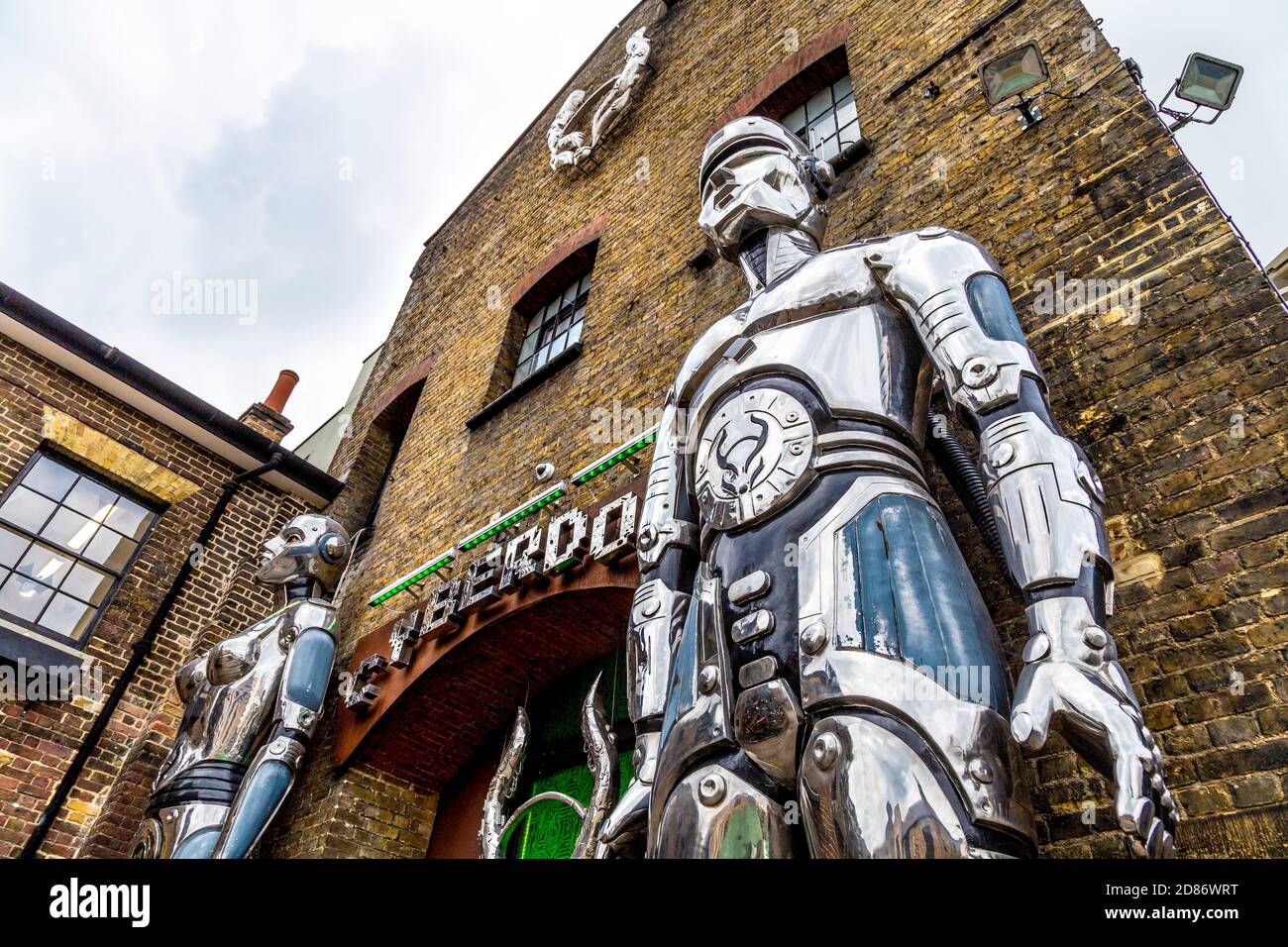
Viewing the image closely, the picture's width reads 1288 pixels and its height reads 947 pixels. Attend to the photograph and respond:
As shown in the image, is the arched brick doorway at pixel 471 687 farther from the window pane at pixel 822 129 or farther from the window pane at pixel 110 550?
the window pane at pixel 822 129

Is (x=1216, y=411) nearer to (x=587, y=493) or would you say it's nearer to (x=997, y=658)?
(x=997, y=658)

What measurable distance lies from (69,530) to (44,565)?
0.33 metres

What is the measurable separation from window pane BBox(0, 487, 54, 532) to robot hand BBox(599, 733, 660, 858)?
21.0 ft

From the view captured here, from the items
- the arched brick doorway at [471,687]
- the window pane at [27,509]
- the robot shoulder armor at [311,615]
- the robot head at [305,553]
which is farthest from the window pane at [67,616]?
the arched brick doorway at [471,687]

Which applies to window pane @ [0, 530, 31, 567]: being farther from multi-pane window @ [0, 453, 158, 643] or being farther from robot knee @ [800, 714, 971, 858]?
robot knee @ [800, 714, 971, 858]

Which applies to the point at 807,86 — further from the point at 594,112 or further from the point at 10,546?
the point at 10,546

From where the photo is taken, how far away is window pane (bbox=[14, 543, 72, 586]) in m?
6.26

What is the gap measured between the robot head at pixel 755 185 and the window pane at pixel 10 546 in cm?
623

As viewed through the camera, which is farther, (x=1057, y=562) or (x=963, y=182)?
(x=963, y=182)

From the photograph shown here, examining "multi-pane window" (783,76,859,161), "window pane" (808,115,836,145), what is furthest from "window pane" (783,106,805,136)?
"window pane" (808,115,836,145)

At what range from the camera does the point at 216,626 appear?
6781 millimetres
